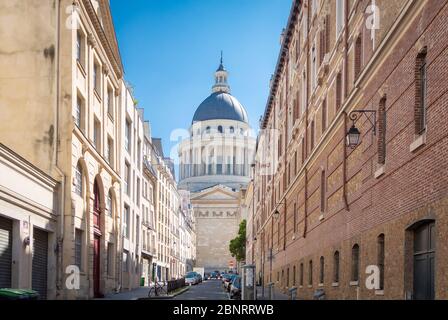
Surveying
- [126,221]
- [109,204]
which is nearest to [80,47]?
[109,204]

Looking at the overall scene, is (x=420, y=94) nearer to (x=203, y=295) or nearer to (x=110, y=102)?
(x=110, y=102)

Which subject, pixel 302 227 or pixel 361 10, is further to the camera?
pixel 302 227

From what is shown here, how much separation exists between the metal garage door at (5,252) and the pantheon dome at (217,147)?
475ft

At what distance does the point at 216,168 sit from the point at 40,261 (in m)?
157

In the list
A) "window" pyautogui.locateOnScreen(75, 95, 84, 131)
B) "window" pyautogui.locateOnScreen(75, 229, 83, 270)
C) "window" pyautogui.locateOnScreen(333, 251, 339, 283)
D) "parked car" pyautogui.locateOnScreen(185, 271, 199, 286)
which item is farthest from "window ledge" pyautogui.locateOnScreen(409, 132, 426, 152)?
"parked car" pyautogui.locateOnScreen(185, 271, 199, 286)

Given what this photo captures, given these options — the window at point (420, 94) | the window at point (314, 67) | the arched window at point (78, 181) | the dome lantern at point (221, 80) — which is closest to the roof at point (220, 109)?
the dome lantern at point (221, 80)

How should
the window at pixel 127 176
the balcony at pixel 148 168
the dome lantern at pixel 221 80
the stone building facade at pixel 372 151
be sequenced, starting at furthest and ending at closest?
the dome lantern at pixel 221 80, the balcony at pixel 148 168, the window at pixel 127 176, the stone building facade at pixel 372 151

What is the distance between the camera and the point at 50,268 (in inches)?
975

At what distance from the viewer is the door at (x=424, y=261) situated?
12.1m

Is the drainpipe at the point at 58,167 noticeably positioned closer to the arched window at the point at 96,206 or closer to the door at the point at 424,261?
the arched window at the point at 96,206

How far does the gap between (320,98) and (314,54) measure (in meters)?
3.60

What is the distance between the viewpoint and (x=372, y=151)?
658 inches
